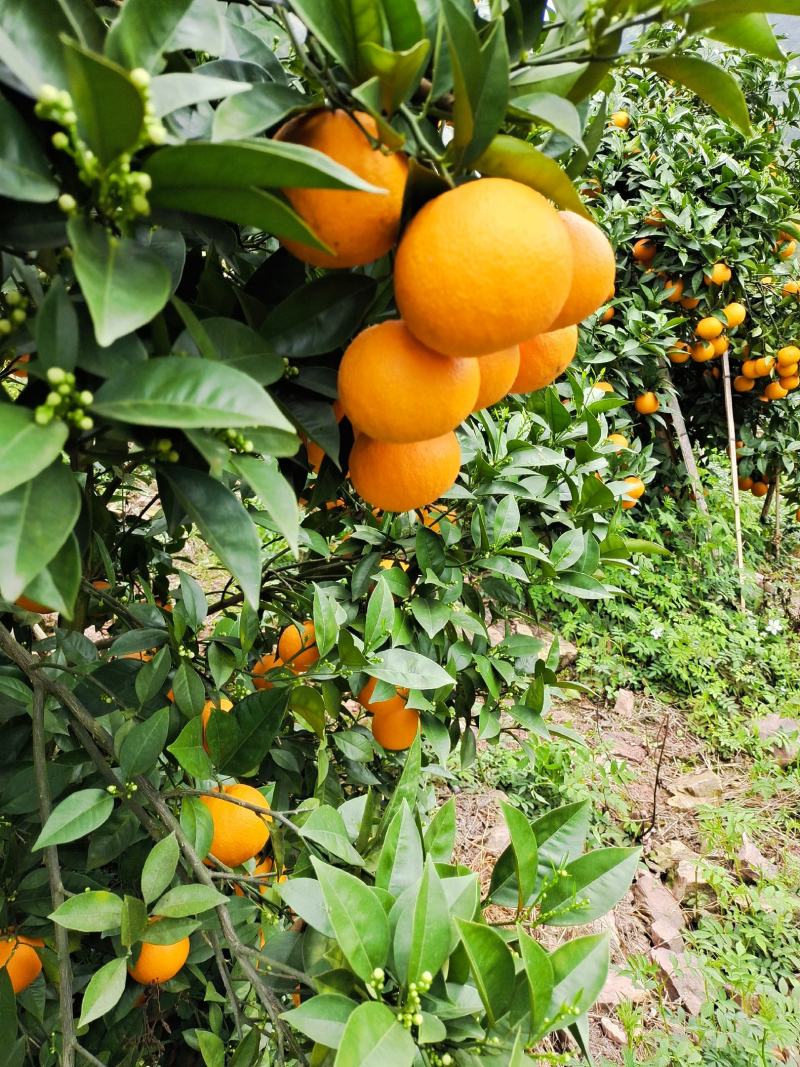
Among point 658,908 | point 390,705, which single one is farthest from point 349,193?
point 658,908

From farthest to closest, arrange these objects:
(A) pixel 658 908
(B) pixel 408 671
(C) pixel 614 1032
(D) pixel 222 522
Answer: (A) pixel 658 908 → (C) pixel 614 1032 → (B) pixel 408 671 → (D) pixel 222 522

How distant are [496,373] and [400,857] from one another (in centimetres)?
42

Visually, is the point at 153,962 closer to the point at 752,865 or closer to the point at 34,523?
the point at 34,523

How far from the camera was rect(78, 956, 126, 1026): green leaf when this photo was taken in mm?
668

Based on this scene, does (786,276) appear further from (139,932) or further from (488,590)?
(139,932)

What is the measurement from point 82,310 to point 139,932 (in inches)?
22.5

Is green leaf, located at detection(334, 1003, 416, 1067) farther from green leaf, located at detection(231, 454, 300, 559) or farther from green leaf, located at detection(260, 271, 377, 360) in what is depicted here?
green leaf, located at detection(260, 271, 377, 360)

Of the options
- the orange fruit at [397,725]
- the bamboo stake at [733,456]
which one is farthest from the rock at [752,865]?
the orange fruit at [397,725]

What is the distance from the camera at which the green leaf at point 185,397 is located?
1.22ft

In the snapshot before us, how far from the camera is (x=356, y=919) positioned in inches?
22.5

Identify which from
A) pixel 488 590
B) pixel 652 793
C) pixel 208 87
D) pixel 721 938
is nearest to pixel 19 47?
pixel 208 87

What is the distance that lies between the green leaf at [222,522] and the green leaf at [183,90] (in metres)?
0.20

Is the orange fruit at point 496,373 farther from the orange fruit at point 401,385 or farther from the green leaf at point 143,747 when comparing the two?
the green leaf at point 143,747

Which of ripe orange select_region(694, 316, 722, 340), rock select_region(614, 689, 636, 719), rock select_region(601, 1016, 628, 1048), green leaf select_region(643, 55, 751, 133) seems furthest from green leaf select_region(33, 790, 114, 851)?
ripe orange select_region(694, 316, 722, 340)
